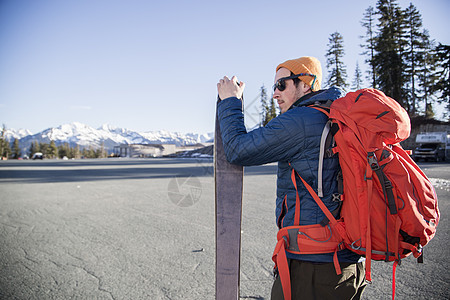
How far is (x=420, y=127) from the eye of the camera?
38688mm

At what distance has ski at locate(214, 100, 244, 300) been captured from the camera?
1.88 m

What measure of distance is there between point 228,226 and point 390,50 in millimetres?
42360

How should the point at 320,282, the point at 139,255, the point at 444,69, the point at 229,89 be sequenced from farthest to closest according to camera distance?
the point at 444,69 → the point at 139,255 → the point at 229,89 → the point at 320,282

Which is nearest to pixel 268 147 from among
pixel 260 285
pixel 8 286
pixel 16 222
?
pixel 260 285

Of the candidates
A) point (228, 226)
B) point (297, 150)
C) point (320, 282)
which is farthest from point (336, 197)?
point (228, 226)

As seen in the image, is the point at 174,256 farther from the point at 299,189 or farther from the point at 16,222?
the point at 16,222

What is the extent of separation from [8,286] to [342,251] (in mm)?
3721

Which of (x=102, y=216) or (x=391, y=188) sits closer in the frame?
(x=391, y=188)

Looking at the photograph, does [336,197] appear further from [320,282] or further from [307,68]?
[307,68]

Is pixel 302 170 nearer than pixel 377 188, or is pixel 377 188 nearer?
pixel 377 188

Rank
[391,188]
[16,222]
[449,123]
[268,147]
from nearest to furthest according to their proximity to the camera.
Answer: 1. [391,188]
2. [268,147]
3. [16,222]
4. [449,123]

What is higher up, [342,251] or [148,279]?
[342,251]

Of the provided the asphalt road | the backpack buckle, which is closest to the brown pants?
the backpack buckle

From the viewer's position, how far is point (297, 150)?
159 cm
